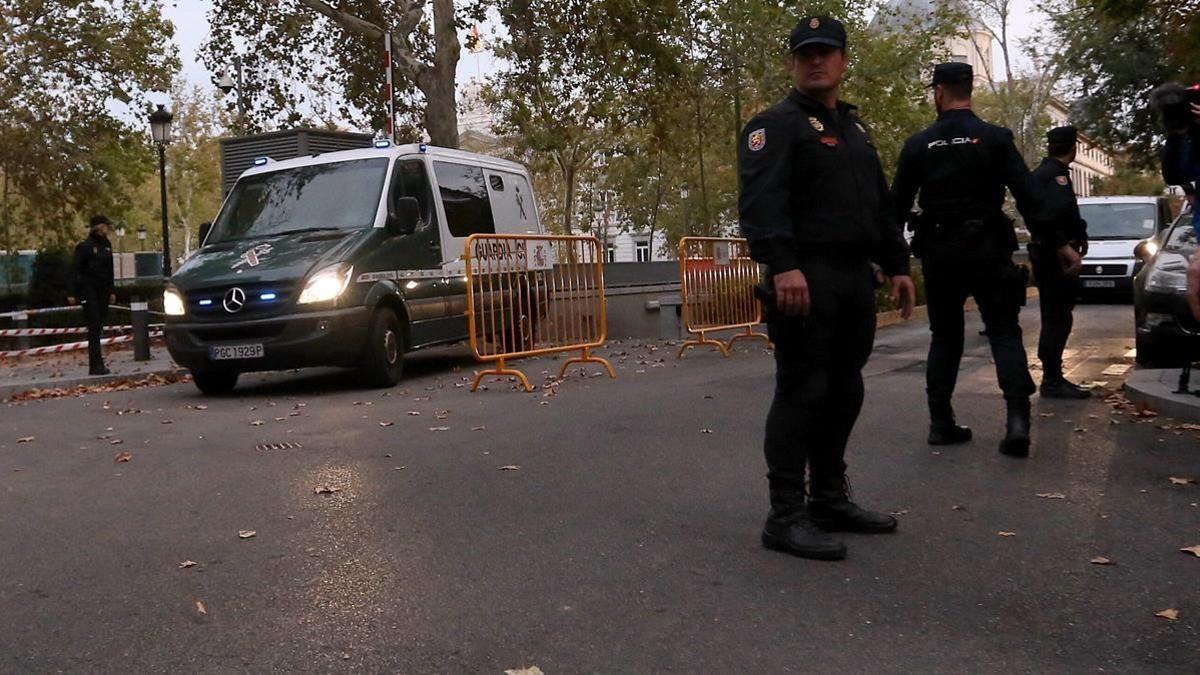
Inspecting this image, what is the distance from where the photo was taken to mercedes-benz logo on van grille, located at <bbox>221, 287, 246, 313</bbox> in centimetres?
1059

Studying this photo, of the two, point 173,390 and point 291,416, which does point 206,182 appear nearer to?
point 173,390

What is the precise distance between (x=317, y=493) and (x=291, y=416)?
3544 mm

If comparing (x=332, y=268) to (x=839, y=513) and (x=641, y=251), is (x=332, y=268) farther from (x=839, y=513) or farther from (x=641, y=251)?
(x=641, y=251)

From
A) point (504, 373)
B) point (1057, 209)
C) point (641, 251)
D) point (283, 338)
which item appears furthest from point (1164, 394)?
point (641, 251)

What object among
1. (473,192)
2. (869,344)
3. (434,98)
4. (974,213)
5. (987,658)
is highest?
(434,98)

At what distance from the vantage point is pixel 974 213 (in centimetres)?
631

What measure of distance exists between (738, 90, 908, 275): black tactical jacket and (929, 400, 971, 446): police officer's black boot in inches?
93.9

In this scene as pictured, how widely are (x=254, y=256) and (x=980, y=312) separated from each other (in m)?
6.83

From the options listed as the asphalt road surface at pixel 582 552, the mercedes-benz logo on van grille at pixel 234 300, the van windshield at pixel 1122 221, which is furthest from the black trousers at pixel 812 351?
the van windshield at pixel 1122 221

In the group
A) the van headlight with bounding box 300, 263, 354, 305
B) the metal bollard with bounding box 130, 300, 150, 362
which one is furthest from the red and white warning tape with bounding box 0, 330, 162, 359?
the van headlight with bounding box 300, 263, 354, 305

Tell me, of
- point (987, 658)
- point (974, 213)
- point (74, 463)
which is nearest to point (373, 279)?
point (74, 463)

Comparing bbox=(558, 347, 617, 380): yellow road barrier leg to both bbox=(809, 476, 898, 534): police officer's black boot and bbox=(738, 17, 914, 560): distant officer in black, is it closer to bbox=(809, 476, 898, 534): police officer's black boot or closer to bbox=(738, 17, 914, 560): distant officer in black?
bbox=(809, 476, 898, 534): police officer's black boot

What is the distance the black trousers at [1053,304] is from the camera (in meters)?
8.33

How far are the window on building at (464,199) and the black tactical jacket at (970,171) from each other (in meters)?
7.00
